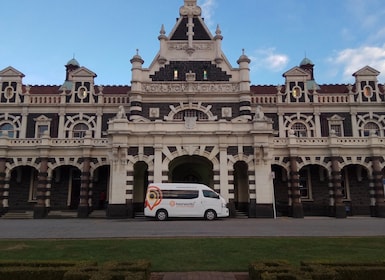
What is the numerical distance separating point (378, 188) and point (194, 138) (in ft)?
59.2

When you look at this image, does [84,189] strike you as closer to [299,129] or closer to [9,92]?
[9,92]

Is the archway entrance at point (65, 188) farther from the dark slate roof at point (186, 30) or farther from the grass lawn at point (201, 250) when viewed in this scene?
the grass lawn at point (201, 250)

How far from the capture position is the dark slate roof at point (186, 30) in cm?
3719

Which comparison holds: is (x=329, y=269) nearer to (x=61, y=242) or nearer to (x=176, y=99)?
(x=61, y=242)

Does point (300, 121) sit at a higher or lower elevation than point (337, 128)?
higher

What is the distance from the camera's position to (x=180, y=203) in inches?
989

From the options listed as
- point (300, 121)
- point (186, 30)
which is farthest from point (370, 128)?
point (186, 30)

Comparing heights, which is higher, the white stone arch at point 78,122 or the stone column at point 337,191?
the white stone arch at point 78,122

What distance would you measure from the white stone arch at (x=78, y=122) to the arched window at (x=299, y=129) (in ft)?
74.2

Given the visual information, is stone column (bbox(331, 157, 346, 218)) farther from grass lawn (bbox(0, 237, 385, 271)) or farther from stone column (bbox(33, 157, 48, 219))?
stone column (bbox(33, 157, 48, 219))

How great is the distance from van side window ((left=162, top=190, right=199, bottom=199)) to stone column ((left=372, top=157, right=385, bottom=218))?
17.9 metres

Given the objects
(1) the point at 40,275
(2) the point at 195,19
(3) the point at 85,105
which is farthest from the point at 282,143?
(1) the point at 40,275

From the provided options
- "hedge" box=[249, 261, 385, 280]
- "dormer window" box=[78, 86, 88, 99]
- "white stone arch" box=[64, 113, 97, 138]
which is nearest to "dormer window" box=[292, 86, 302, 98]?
"white stone arch" box=[64, 113, 97, 138]

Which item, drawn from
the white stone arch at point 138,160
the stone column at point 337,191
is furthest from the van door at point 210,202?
the stone column at point 337,191
